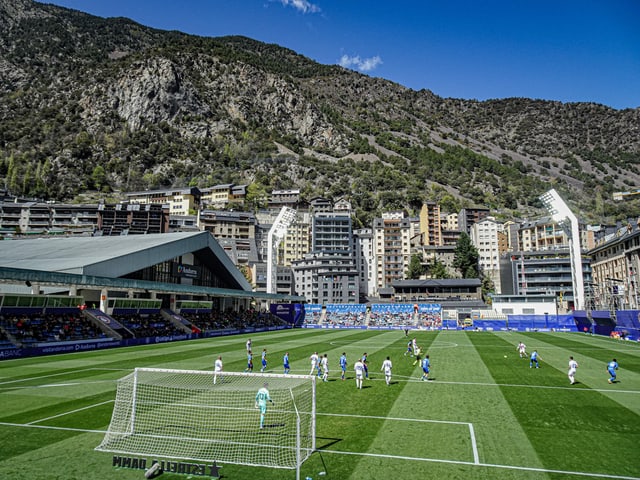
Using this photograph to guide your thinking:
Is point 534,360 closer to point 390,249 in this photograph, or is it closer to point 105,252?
point 105,252

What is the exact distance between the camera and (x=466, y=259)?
147 metres

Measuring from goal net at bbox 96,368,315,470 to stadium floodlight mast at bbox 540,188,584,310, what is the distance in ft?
277

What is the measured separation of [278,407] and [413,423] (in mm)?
6336

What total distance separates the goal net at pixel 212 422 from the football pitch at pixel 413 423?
24.5 inches

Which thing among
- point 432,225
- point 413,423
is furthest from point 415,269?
point 413,423

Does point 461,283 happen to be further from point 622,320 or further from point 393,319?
point 622,320

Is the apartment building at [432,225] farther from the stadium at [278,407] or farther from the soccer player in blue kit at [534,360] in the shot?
the soccer player in blue kit at [534,360]

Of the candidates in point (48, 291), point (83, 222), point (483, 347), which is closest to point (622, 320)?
point (483, 347)

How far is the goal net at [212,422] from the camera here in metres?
13.7

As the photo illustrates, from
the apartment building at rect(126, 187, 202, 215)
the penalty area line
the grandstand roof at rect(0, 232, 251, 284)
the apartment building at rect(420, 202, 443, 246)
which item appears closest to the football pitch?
the penalty area line

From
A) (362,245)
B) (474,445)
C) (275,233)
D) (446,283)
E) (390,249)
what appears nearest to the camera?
(474,445)

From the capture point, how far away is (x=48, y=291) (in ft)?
166

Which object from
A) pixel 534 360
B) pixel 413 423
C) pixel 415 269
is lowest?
pixel 413 423

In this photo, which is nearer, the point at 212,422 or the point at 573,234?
the point at 212,422
